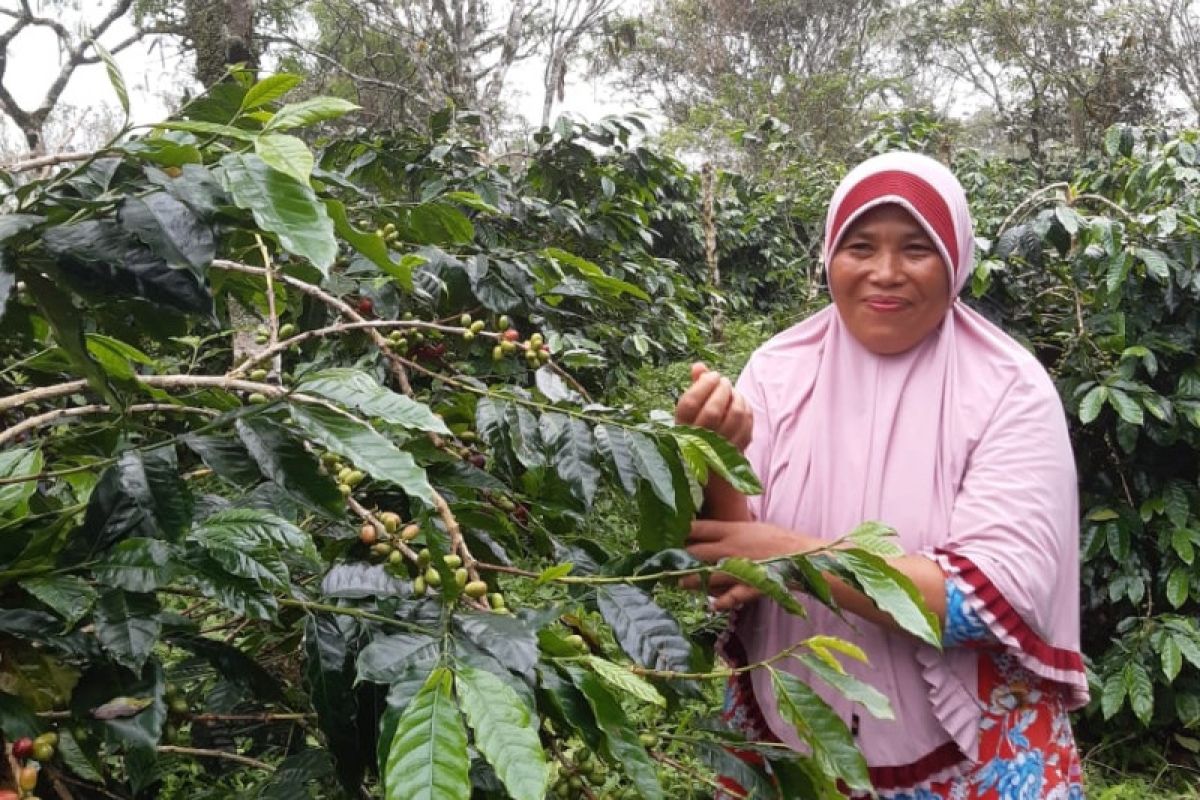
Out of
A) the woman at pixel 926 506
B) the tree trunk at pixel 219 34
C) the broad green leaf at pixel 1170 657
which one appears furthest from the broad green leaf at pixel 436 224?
the tree trunk at pixel 219 34

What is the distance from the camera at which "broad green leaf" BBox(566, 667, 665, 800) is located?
659mm

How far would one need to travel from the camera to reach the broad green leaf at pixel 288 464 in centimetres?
68

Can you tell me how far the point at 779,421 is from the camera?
48.4 inches

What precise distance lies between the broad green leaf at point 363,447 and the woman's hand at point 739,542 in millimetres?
443

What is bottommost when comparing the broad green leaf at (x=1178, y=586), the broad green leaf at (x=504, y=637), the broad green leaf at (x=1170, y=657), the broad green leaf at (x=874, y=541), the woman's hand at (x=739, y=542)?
the broad green leaf at (x=1170, y=657)

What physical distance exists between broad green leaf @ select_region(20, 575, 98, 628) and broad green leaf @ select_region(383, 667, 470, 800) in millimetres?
246

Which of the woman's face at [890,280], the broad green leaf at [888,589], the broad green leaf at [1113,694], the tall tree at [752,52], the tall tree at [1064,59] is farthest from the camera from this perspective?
the tall tree at [752,52]

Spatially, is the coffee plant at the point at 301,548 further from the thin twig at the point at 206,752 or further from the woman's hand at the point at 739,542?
the woman's hand at the point at 739,542

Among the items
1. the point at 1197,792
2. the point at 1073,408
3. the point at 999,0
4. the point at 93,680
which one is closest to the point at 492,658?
the point at 93,680

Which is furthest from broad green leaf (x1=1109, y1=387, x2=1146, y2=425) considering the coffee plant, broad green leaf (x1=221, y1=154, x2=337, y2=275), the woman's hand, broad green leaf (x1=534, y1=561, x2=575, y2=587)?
broad green leaf (x1=221, y1=154, x2=337, y2=275)

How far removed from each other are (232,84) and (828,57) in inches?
676

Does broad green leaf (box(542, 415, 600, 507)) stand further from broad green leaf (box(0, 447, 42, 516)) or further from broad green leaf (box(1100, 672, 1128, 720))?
broad green leaf (box(1100, 672, 1128, 720))

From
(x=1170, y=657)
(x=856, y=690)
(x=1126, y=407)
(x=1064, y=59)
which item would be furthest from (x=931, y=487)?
(x=1064, y=59)

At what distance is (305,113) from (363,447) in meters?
0.25
